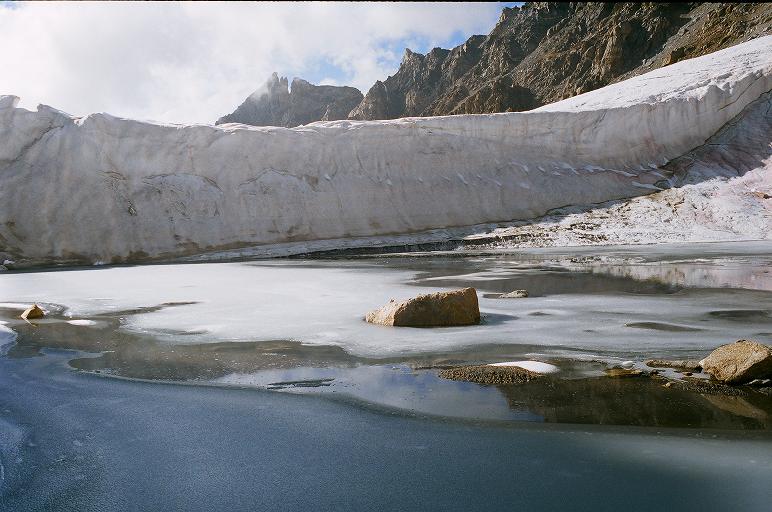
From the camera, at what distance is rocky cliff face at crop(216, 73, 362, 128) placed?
7769 centimetres

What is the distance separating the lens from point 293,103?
259 feet

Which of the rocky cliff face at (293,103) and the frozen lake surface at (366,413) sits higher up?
the rocky cliff face at (293,103)

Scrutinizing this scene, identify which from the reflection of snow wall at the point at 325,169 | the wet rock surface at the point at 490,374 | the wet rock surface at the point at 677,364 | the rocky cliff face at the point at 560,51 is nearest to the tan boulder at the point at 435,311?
the wet rock surface at the point at 490,374

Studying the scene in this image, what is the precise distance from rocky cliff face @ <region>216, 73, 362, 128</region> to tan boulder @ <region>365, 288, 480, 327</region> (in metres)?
72.7

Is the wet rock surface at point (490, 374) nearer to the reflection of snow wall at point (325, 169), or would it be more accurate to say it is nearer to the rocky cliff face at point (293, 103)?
the reflection of snow wall at point (325, 169)

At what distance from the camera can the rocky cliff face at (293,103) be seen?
77.7 m

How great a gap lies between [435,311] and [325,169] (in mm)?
11480

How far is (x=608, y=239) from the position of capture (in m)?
13.7

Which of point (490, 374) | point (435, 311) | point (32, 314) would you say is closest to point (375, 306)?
point (435, 311)

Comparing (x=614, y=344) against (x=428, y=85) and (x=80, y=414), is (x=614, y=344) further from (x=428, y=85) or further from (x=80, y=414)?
(x=428, y=85)

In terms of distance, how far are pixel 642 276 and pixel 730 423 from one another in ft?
18.3

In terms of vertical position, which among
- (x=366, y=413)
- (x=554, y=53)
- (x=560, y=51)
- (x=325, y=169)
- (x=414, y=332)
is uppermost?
(x=560, y=51)

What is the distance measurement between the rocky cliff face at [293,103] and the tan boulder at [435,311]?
72.7 meters

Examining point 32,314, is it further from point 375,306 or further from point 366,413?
point 366,413
